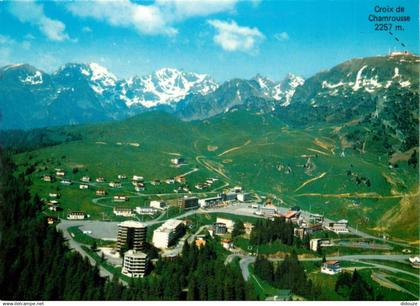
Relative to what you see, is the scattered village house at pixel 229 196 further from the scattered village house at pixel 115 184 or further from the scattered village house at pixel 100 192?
the scattered village house at pixel 100 192

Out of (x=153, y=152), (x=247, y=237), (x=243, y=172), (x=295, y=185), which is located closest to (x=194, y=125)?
(x=153, y=152)

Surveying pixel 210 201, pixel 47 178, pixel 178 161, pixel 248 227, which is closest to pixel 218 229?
pixel 248 227

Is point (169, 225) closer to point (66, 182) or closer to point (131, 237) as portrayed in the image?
point (131, 237)

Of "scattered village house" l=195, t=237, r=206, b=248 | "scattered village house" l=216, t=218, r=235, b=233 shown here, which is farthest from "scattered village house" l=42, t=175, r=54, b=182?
"scattered village house" l=195, t=237, r=206, b=248

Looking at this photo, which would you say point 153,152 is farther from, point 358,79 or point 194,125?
point 358,79

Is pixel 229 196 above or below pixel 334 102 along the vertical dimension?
below

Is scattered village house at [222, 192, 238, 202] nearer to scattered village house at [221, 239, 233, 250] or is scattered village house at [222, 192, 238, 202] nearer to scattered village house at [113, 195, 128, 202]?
scattered village house at [113, 195, 128, 202]
